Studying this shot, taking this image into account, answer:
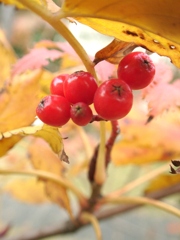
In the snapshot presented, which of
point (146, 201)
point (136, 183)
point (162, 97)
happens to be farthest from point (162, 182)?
point (162, 97)

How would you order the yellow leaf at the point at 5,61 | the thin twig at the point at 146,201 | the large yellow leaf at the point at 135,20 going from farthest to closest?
1. the yellow leaf at the point at 5,61
2. the thin twig at the point at 146,201
3. the large yellow leaf at the point at 135,20

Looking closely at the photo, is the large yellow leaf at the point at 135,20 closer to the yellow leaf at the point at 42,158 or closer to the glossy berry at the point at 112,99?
the glossy berry at the point at 112,99

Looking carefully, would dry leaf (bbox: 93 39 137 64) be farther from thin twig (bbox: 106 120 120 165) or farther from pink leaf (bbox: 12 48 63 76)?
pink leaf (bbox: 12 48 63 76)

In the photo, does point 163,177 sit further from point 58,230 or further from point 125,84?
point 125,84

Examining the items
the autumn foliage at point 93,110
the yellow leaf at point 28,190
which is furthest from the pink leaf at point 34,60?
the yellow leaf at point 28,190

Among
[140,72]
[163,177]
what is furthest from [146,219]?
[140,72]

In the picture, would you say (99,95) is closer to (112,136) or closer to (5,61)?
(112,136)
